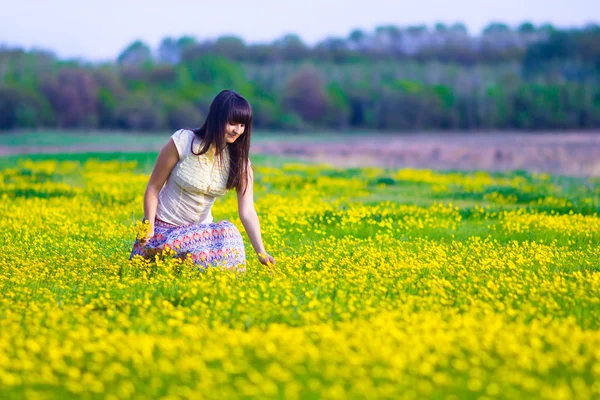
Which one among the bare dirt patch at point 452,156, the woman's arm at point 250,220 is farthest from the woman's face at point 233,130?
the bare dirt patch at point 452,156

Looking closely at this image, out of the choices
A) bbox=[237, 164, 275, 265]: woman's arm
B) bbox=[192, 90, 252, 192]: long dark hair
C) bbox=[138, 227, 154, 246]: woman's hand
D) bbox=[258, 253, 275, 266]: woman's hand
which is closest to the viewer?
bbox=[192, 90, 252, 192]: long dark hair

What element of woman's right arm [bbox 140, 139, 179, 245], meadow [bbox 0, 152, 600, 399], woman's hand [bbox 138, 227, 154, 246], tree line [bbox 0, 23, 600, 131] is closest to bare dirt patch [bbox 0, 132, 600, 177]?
meadow [bbox 0, 152, 600, 399]

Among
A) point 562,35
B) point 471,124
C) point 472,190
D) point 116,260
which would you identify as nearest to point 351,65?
point 562,35

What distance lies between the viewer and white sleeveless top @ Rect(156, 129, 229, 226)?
784cm

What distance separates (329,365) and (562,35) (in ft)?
324

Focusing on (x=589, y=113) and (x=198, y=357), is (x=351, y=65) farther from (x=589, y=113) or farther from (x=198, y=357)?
(x=198, y=357)

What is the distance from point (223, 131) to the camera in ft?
24.7

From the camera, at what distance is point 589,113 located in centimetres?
6788

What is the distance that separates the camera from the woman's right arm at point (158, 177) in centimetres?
778

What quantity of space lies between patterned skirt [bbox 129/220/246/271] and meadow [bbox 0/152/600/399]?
154 millimetres

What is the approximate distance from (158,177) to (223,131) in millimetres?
867

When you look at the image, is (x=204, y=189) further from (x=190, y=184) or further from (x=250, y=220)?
(x=250, y=220)

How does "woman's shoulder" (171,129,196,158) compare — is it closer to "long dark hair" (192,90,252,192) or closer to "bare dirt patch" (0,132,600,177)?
"long dark hair" (192,90,252,192)

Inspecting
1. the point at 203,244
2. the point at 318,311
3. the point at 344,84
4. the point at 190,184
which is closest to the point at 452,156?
the point at 190,184
